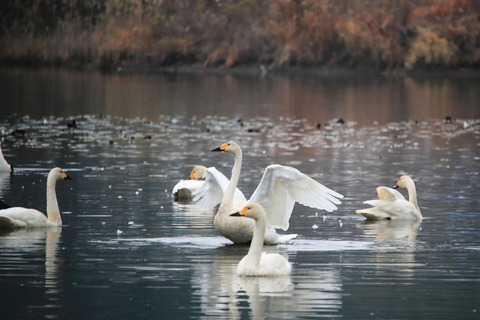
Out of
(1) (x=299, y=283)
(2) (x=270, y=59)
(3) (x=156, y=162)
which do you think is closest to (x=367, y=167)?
(3) (x=156, y=162)

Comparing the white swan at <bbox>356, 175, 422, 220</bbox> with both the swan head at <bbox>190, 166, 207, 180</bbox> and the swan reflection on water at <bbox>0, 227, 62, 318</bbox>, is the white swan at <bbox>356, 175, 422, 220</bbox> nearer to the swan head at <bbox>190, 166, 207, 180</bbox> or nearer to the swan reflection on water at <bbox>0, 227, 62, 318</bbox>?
the swan head at <bbox>190, 166, 207, 180</bbox>

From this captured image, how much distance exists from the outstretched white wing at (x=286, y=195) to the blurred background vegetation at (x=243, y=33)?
44.1m

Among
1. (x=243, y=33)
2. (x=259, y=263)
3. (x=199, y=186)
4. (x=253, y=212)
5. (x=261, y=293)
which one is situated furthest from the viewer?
(x=243, y=33)

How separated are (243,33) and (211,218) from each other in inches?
1874

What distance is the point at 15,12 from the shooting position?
218 feet

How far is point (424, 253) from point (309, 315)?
3032 millimetres

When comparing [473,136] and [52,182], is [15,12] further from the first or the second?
[52,182]

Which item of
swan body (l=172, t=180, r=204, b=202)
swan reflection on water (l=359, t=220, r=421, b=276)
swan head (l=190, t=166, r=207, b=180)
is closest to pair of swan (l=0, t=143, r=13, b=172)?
swan head (l=190, t=166, r=207, b=180)

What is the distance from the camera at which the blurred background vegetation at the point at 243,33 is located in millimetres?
58281

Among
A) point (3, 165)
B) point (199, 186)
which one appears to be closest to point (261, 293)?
point (199, 186)

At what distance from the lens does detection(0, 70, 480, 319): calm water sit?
407 inches

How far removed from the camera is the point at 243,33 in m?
62.5

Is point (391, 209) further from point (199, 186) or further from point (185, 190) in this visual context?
point (185, 190)

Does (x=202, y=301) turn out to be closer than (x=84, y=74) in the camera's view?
Yes
